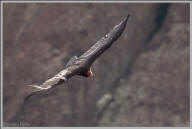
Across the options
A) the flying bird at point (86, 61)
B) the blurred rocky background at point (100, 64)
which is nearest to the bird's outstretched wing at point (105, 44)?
the flying bird at point (86, 61)

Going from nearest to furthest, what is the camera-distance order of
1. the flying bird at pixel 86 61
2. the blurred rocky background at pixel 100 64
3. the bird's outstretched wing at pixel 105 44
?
the flying bird at pixel 86 61
the bird's outstretched wing at pixel 105 44
the blurred rocky background at pixel 100 64

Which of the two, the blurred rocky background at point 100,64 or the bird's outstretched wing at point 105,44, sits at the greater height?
the bird's outstretched wing at point 105,44

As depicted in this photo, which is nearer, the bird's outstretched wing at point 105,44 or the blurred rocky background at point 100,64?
the bird's outstretched wing at point 105,44

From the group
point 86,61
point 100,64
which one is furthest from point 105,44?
point 100,64

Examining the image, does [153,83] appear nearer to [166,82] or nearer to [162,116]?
[166,82]

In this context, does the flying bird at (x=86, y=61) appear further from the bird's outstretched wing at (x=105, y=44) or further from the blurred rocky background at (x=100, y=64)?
the blurred rocky background at (x=100, y=64)

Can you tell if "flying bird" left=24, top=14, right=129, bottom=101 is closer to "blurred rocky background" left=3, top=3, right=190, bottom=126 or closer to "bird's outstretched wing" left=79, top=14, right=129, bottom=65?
"bird's outstretched wing" left=79, top=14, right=129, bottom=65

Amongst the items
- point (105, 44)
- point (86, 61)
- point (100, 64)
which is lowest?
point (100, 64)

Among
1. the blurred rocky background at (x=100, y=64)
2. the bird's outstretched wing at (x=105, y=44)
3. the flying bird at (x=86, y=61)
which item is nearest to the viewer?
the flying bird at (x=86, y=61)

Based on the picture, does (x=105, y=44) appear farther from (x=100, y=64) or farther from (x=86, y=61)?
(x=100, y=64)
